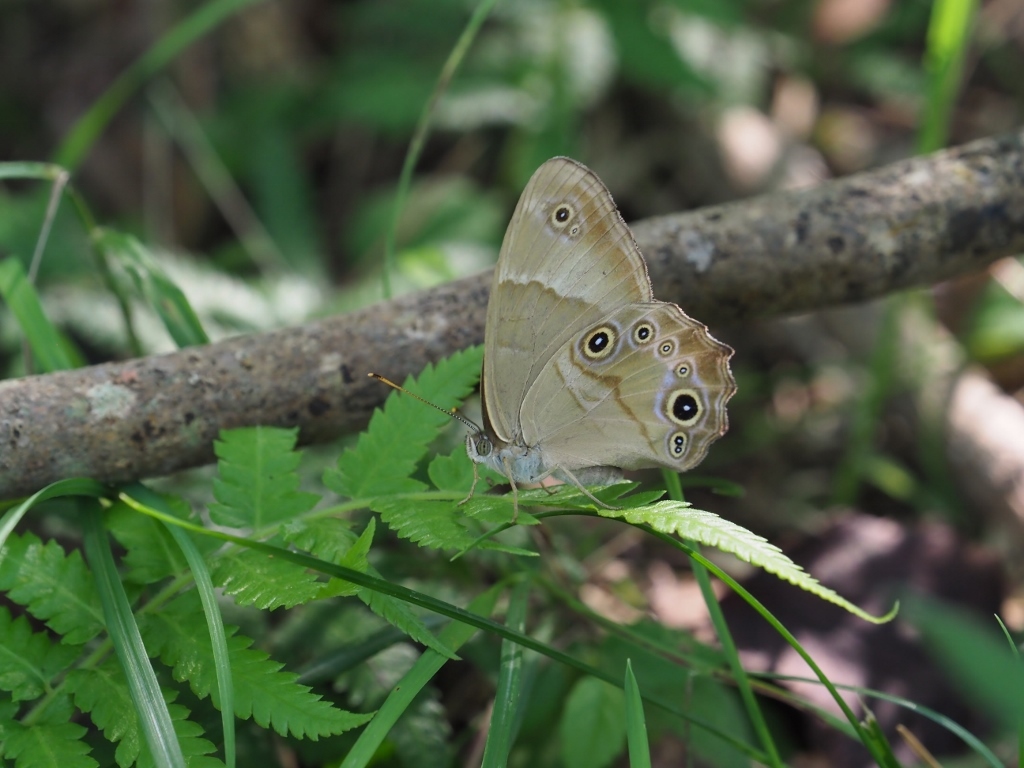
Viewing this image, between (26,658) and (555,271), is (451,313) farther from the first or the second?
(26,658)

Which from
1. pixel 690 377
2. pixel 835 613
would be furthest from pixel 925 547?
pixel 690 377

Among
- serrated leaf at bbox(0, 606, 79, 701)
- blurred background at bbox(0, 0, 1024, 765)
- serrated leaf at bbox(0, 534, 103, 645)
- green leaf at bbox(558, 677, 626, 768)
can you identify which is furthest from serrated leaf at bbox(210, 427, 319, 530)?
blurred background at bbox(0, 0, 1024, 765)

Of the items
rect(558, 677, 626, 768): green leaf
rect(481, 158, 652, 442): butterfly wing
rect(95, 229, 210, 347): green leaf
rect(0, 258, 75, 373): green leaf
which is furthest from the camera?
rect(95, 229, 210, 347): green leaf

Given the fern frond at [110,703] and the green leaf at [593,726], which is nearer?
the fern frond at [110,703]

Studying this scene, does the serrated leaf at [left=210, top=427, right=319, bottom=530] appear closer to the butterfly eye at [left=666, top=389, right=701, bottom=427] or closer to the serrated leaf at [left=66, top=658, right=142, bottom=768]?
the serrated leaf at [left=66, top=658, right=142, bottom=768]

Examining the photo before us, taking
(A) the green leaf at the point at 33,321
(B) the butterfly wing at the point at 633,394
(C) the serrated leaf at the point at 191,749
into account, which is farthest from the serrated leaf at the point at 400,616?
(A) the green leaf at the point at 33,321

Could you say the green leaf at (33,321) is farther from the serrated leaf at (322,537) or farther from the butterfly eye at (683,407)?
the butterfly eye at (683,407)

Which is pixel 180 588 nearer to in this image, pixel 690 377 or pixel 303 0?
pixel 690 377
